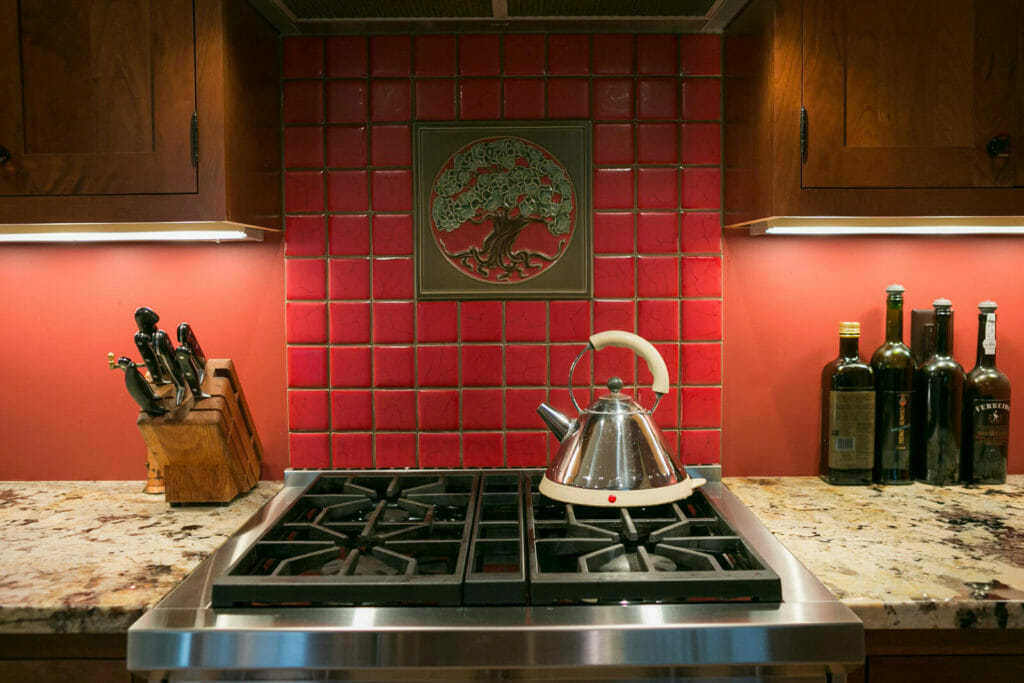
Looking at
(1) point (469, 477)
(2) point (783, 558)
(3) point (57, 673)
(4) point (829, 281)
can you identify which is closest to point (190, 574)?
(3) point (57, 673)

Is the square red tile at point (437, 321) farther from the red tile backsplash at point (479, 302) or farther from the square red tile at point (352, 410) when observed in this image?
the square red tile at point (352, 410)

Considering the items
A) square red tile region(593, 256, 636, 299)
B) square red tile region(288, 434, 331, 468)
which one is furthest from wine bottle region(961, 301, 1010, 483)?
square red tile region(288, 434, 331, 468)

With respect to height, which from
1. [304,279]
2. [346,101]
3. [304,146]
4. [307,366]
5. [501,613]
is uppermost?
[346,101]

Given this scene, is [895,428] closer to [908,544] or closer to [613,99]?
[908,544]

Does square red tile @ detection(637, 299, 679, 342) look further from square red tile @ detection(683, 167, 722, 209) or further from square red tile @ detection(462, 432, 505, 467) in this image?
square red tile @ detection(462, 432, 505, 467)

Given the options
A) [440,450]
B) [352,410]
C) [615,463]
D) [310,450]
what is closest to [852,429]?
[615,463]

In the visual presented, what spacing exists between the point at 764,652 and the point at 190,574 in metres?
0.86

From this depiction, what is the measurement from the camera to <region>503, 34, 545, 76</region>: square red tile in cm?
166

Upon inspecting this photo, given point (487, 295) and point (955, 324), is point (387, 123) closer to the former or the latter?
point (487, 295)

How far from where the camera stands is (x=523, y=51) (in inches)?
65.2

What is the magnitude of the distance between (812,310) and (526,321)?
2.21 feet

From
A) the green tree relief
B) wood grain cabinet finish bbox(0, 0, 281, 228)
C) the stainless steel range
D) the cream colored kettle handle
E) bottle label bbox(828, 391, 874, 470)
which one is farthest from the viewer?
the green tree relief

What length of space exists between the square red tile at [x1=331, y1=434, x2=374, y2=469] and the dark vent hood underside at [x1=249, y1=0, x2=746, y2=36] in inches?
36.5

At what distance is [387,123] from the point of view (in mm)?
1670
